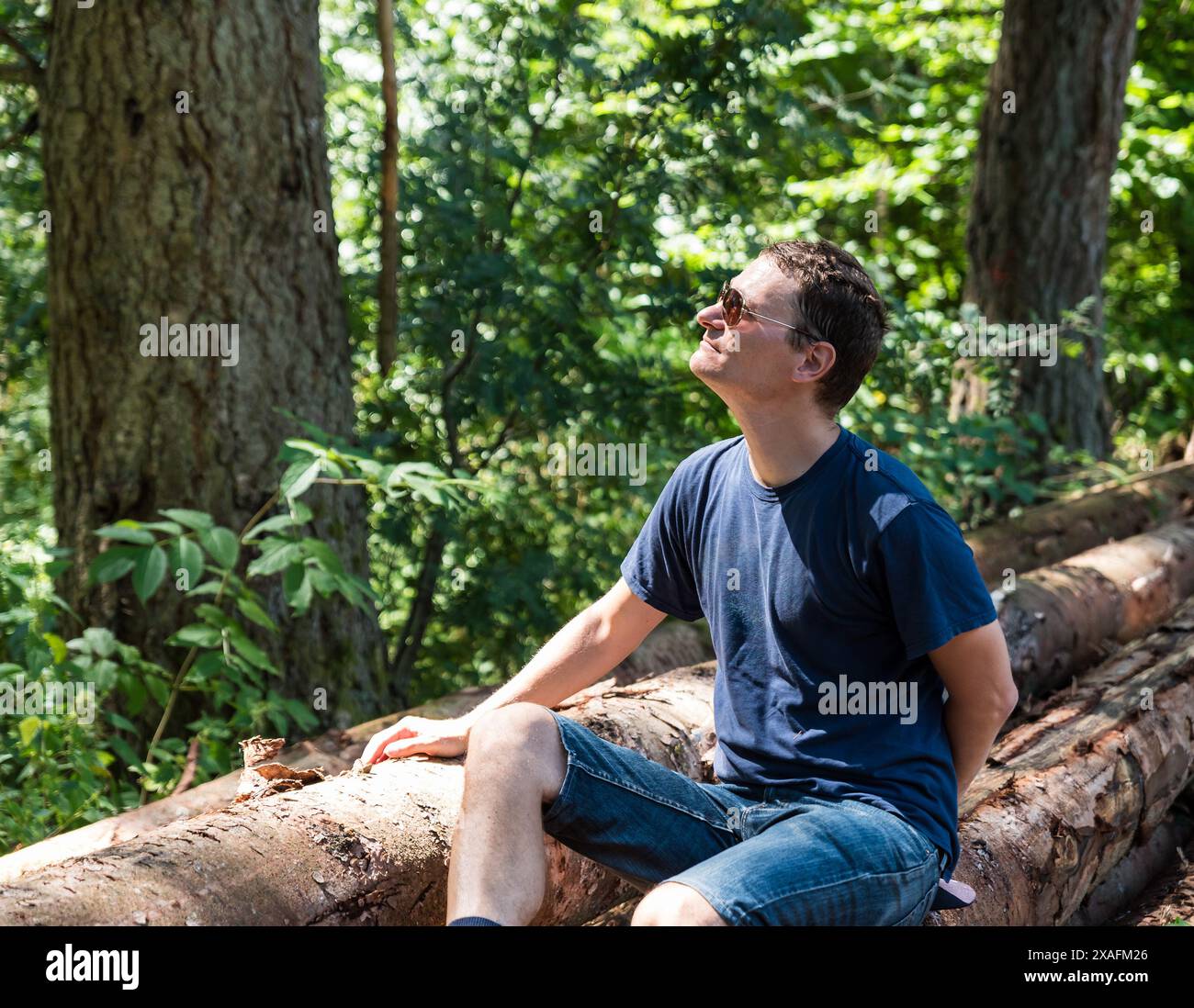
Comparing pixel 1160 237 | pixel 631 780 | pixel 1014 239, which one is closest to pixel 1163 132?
pixel 1160 237

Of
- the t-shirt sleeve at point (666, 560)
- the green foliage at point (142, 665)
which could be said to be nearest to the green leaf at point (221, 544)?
the green foliage at point (142, 665)

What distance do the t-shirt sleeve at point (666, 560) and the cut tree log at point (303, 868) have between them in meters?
0.58

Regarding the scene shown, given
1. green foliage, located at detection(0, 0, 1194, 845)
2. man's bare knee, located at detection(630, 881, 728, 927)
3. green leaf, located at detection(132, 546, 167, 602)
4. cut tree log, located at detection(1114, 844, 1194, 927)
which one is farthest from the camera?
green foliage, located at detection(0, 0, 1194, 845)

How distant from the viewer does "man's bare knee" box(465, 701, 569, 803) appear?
6.95 feet

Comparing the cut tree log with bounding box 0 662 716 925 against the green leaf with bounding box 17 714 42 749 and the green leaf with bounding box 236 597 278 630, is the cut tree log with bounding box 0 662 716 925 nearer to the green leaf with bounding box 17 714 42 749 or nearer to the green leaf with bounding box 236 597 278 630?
the green leaf with bounding box 236 597 278 630

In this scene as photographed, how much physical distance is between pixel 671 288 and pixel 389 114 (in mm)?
1710

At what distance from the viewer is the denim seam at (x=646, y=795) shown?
2176mm

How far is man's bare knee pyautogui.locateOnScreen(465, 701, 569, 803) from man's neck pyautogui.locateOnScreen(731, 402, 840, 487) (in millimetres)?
715

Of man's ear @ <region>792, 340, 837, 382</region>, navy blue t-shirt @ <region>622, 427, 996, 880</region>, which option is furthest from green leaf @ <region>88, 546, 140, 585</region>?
man's ear @ <region>792, 340, 837, 382</region>

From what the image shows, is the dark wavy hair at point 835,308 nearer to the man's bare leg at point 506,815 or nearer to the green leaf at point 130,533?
the man's bare leg at point 506,815

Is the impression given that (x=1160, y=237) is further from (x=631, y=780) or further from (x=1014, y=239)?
(x=631, y=780)

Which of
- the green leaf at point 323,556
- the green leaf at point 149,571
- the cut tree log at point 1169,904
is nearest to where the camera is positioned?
the cut tree log at point 1169,904
